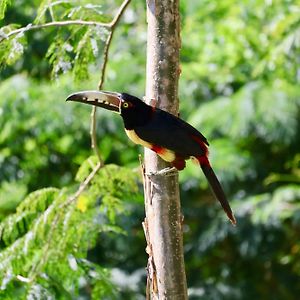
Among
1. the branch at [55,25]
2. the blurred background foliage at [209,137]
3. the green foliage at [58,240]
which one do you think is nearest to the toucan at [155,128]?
the branch at [55,25]

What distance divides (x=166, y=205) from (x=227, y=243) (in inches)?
104

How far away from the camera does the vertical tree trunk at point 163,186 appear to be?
6.98 feet

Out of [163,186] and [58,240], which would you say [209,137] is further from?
[163,186]

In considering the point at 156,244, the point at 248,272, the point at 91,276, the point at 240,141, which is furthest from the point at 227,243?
the point at 156,244

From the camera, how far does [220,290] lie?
4.43 metres

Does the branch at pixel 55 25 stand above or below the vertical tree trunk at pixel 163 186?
above

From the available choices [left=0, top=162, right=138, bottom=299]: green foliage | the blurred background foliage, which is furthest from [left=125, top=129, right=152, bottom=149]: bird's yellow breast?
the blurred background foliage

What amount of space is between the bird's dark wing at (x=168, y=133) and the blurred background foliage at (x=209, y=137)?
163cm

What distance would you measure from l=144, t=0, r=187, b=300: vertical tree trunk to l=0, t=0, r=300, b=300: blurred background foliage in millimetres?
1606

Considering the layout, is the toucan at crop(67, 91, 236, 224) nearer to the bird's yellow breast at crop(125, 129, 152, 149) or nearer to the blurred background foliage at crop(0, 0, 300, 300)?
the bird's yellow breast at crop(125, 129, 152, 149)

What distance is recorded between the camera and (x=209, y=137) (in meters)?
4.29

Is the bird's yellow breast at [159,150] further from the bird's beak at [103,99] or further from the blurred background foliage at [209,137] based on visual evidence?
the blurred background foliage at [209,137]

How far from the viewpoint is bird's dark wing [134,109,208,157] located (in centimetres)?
209

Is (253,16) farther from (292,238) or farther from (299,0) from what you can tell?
(292,238)
